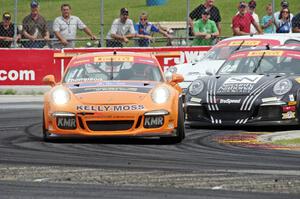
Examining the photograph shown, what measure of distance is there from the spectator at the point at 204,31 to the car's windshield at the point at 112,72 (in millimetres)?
10100

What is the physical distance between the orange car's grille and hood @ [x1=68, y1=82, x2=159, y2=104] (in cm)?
25

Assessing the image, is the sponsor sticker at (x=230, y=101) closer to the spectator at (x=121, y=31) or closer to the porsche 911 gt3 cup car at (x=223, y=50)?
the porsche 911 gt3 cup car at (x=223, y=50)

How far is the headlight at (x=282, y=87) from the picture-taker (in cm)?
1588

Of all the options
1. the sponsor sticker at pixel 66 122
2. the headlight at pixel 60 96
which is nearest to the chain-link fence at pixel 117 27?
the headlight at pixel 60 96

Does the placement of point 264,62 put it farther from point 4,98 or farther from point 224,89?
point 4,98

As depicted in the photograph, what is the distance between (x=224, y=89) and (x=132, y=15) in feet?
45.8

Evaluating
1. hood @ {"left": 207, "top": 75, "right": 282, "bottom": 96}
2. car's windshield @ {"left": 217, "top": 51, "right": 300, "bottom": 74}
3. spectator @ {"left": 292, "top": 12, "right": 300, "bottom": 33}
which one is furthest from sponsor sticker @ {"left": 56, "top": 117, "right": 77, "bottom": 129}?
spectator @ {"left": 292, "top": 12, "right": 300, "bottom": 33}

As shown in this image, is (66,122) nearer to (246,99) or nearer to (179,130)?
(179,130)

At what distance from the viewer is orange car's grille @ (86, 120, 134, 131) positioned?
44.7 feet

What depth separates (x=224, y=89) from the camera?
53.0ft

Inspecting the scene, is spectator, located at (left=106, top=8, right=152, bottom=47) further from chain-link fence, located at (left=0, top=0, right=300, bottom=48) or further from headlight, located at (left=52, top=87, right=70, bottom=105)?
headlight, located at (left=52, top=87, right=70, bottom=105)

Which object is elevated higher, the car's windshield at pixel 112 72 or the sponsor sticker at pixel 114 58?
the sponsor sticker at pixel 114 58

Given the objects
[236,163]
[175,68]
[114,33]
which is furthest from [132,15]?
[236,163]

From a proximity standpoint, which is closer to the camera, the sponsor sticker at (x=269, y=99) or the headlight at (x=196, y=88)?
the sponsor sticker at (x=269, y=99)
